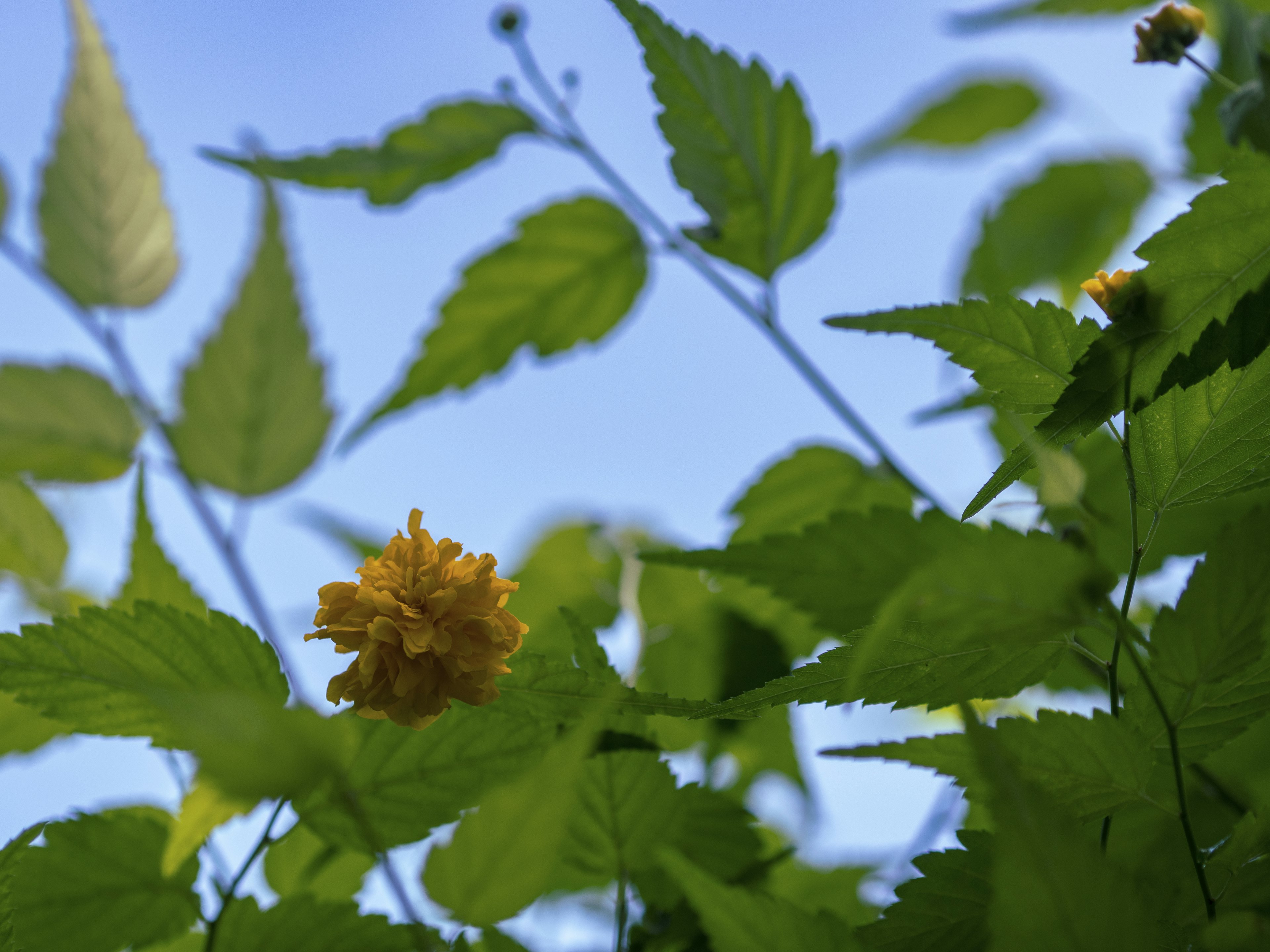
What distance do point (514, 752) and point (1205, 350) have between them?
1.22ft

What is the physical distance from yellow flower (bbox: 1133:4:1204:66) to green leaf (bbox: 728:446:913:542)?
0.36m

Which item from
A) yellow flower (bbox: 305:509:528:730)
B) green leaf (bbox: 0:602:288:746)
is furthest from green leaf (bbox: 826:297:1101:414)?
green leaf (bbox: 0:602:288:746)

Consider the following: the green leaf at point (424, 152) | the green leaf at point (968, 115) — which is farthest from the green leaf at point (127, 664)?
the green leaf at point (968, 115)

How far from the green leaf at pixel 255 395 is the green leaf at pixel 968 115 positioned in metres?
0.87

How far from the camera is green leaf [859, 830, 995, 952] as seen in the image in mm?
372

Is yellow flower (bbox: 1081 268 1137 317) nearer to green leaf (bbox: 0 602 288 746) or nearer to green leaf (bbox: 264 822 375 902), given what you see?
green leaf (bbox: 0 602 288 746)

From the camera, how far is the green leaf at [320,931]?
44 centimetres

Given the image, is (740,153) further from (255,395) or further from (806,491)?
Result: (255,395)

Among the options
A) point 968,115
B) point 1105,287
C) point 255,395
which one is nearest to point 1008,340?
point 1105,287

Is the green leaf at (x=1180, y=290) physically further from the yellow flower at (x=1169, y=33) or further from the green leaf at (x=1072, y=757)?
the yellow flower at (x=1169, y=33)

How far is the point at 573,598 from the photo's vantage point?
93 cm

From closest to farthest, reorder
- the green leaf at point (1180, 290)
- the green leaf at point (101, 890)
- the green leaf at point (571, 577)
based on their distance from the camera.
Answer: the green leaf at point (1180, 290) → the green leaf at point (101, 890) → the green leaf at point (571, 577)

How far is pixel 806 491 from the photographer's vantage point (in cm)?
76

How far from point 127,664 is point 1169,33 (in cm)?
73
